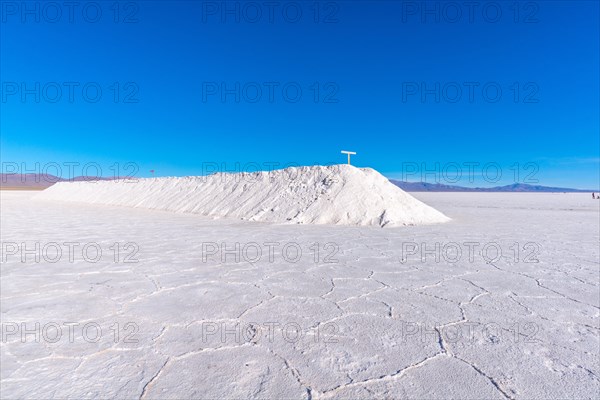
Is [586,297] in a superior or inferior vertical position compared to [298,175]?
inferior

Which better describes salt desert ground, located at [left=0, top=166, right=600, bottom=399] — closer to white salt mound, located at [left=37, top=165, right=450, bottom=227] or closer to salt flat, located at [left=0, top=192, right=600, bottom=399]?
salt flat, located at [left=0, top=192, right=600, bottom=399]

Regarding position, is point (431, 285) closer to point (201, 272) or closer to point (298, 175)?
point (201, 272)

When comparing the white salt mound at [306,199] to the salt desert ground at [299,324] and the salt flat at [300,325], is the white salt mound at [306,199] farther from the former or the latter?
the salt flat at [300,325]

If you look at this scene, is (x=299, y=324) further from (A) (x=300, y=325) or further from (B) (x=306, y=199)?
(B) (x=306, y=199)

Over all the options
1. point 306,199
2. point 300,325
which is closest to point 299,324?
point 300,325

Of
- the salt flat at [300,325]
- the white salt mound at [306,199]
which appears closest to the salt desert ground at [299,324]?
the salt flat at [300,325]

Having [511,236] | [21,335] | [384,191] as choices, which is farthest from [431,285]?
[384,191]
